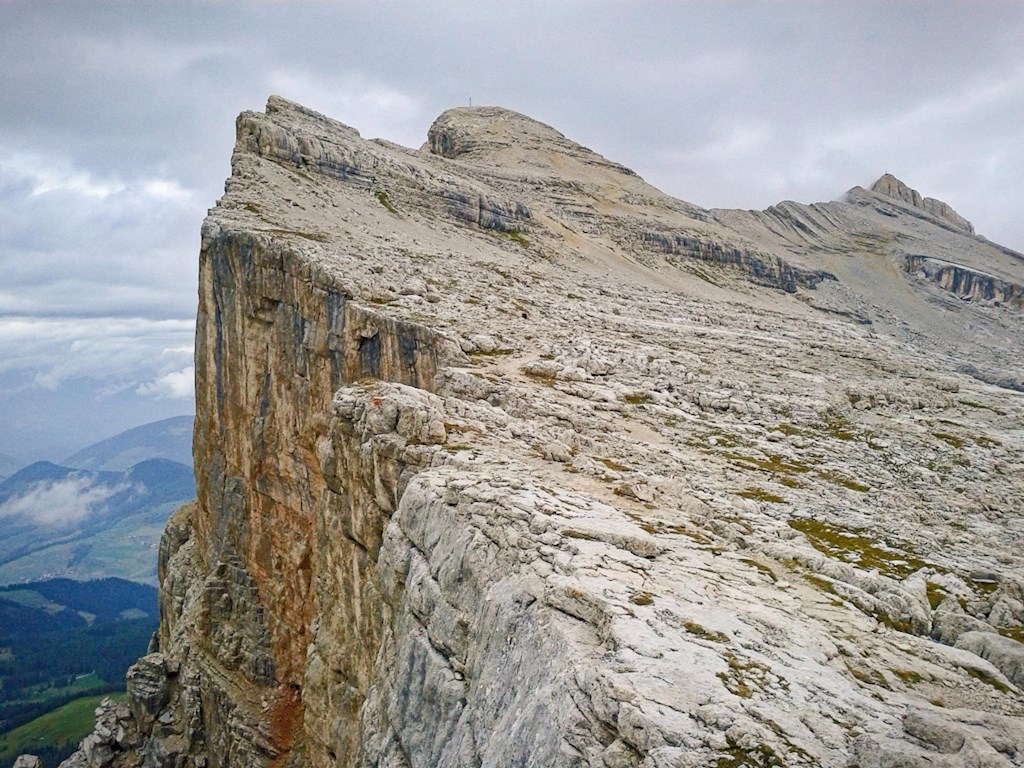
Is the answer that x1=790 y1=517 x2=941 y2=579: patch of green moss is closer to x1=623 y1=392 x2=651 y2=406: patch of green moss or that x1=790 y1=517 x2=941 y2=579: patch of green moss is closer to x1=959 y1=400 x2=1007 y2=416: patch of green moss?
x1=623 y1=392 x2=651 y2=406: patch of green moss

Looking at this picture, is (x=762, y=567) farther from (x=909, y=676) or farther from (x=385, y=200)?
(x=385, y=200)

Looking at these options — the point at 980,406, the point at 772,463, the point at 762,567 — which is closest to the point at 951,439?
the point at 980,406

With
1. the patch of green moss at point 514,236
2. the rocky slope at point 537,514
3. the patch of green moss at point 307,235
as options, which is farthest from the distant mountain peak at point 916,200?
the patch of green moss at point 307,235

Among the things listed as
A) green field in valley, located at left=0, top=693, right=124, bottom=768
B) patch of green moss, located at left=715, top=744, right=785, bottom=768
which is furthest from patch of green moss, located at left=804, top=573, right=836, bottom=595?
green field in valley, located at left=0, top=693, right=124, bottom=768

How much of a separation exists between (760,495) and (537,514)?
8231 mm

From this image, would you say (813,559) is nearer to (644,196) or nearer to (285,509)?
(285,509)

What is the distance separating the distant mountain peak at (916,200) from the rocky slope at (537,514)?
421 feet

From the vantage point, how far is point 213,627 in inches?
1695

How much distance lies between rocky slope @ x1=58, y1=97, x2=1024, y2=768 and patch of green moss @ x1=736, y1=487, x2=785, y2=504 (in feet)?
0.56

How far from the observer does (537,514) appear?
46.4ft

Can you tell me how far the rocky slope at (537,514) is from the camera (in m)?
9.84

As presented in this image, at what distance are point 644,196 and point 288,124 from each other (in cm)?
5213

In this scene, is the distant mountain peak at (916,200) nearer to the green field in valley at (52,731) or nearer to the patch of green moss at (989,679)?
the patch of green moss at (989,679)

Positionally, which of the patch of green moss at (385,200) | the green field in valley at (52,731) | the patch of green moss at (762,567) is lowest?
the green field in valley at (52,731)
